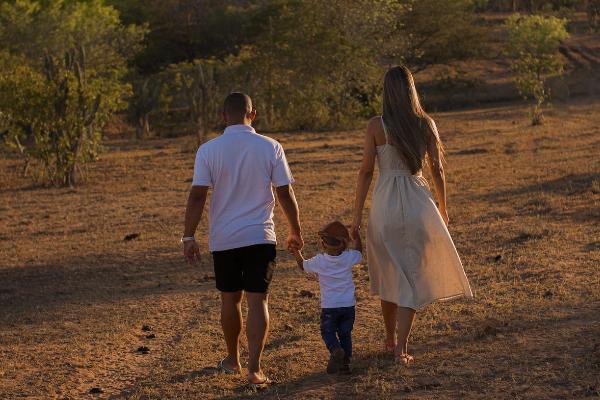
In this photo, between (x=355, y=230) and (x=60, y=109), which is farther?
(x=60, y=109)

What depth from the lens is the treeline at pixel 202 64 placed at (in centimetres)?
1633

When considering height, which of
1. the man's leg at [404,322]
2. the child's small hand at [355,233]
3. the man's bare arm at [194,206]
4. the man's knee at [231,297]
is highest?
the man's bare arm at [194,206]

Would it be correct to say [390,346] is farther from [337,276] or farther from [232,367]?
[232,367]

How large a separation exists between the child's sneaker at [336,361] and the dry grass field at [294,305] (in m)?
0.06

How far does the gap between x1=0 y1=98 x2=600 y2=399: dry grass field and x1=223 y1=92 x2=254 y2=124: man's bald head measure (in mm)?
1477

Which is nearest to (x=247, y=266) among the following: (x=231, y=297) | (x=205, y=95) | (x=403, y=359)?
(x=231, y=297)

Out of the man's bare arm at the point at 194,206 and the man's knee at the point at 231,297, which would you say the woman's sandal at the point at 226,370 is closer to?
the man's knee at the point at 231,297

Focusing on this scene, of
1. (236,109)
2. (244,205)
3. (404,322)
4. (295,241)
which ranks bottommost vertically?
(404,322)

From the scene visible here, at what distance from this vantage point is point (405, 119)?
5609 mm

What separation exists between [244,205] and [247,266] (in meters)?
0.33

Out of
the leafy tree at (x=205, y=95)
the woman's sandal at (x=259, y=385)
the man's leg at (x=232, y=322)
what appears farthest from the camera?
the leafy tree at (x=205, y=95)

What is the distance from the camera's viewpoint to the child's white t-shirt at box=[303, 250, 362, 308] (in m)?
5.63

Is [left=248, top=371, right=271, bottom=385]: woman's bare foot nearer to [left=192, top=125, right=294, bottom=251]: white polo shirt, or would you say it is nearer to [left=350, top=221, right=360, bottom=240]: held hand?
[left=192, top=125, right=294, bottom=251]: white polo shirt

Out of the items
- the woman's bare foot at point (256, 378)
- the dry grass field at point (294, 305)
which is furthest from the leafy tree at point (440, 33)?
the woman's bare foot at point (256, 378)
